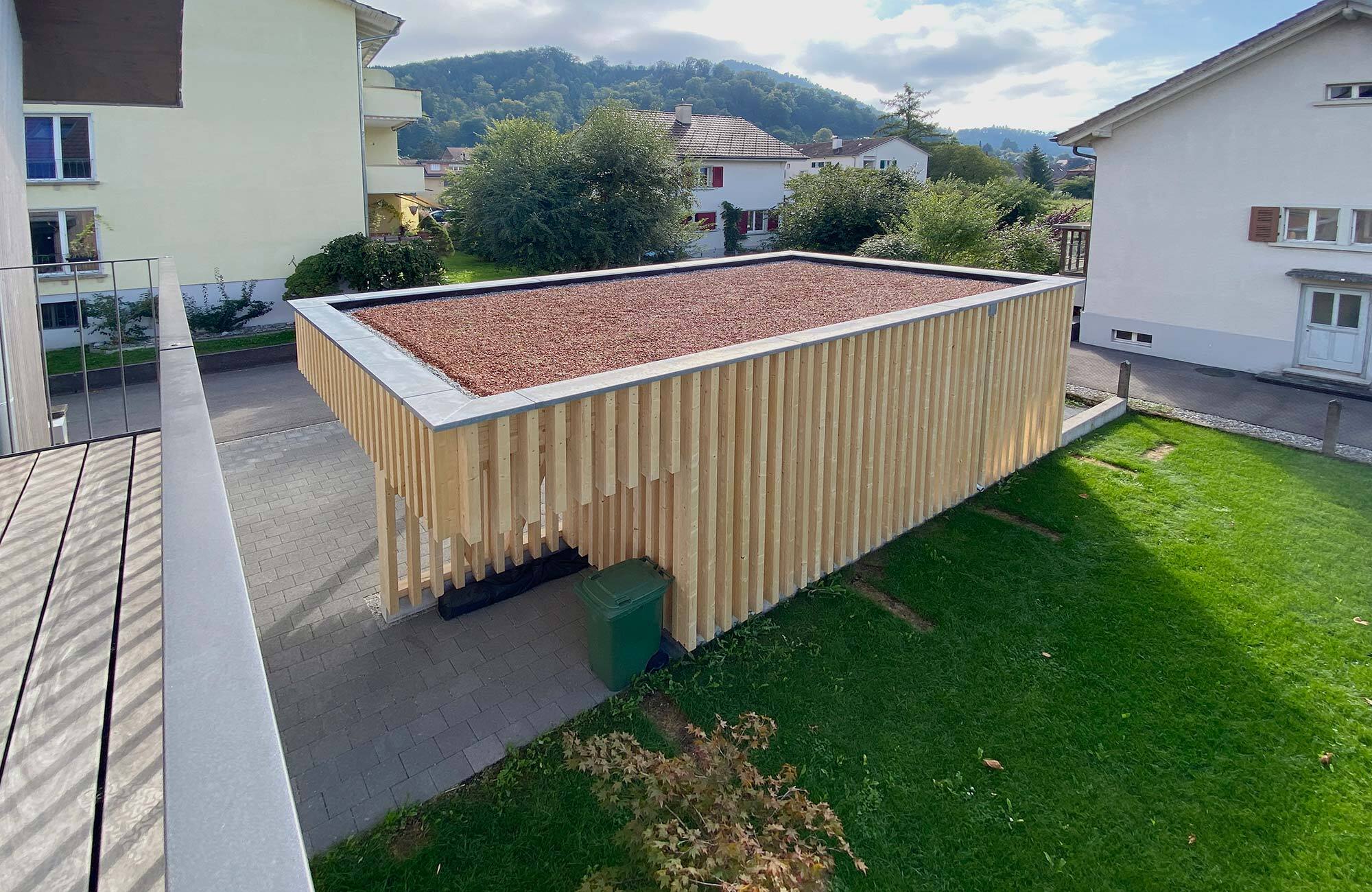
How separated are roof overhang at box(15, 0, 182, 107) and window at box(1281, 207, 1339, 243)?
1847cm

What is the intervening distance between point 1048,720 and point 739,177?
3831cm

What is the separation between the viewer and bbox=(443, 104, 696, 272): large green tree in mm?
25781

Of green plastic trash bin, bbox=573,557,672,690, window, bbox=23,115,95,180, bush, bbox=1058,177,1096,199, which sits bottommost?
green plastic trash bin, bbox=573,557,672,690

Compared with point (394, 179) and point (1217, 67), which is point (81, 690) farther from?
point (394, 179)

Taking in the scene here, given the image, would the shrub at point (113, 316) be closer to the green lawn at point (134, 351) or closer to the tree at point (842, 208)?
the green lawn at point (134, 351)

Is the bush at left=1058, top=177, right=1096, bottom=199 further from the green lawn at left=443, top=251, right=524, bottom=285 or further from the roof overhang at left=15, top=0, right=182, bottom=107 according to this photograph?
the roof overhang at left=15, top=0, right=182, bottom=107

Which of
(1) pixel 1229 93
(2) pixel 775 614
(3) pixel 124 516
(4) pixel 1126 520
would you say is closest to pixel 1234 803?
(2) pixel 775 614

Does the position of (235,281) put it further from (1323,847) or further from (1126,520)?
(1323,847)

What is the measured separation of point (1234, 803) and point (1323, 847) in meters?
0.48

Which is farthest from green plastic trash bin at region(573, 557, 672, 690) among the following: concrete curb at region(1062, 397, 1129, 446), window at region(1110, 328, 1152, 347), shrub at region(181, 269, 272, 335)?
shrub at region(181, 269, 272, 335)

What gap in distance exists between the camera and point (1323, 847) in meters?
4.91

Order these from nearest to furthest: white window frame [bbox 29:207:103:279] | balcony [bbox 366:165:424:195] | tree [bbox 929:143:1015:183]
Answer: white window frame [bbox 29:207:103:279] < balcony [bbox 366:165:424:195] < tree [bbox 929:143:1015:183]

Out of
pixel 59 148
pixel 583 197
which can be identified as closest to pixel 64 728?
pixel 59 148

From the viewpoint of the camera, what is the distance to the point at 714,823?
3.55 metres
